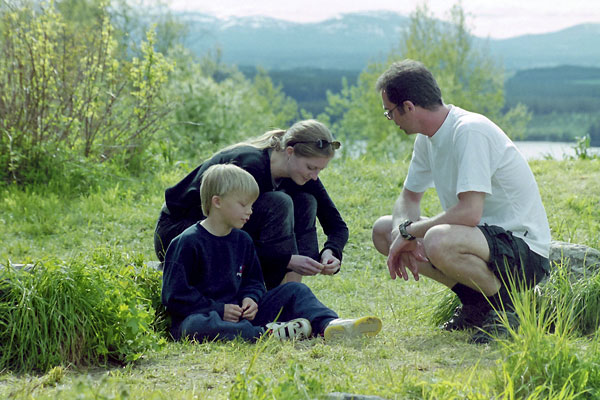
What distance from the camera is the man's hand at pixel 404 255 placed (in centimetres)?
423

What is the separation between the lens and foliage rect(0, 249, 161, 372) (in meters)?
3.42

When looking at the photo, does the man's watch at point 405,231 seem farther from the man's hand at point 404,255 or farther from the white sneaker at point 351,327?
the white sneaker at point 351,327

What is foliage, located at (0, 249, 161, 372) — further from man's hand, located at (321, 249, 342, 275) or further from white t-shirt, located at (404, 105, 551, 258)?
white t-shirt, located at (404, 105, 551, 258)

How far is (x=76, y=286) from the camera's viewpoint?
3.60 meters

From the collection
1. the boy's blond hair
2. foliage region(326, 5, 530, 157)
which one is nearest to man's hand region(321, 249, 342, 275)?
the boy's blond hair

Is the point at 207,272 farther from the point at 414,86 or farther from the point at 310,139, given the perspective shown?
the point at 414,86

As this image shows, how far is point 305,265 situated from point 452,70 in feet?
137

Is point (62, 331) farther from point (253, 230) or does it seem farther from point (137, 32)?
point (137, 32)

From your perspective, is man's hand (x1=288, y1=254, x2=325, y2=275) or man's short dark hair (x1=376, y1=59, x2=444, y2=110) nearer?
man's short dark hair (x1=376, y1=59, x2=444, y2=110)

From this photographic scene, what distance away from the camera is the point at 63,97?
8.95 metres

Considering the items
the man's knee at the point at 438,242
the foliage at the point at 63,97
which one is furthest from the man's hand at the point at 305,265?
the foliage at the point at 63,97

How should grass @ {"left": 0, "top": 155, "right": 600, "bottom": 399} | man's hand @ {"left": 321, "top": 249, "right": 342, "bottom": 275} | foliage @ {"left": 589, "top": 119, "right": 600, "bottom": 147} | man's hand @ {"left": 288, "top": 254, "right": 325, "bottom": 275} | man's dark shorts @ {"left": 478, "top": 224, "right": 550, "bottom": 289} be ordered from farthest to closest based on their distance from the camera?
foliage @ {"left": 589, "top": 119, "right": 600, "bottom": 147}, man's hand @ {"left": 321, "top": 249, "right": 342, "bottom": 275}, man's hand @ {"left": 288, "top": 254, "right": 325, "bottom": 275}, man's dark shorts @ {"left": 478, "top": 224, "right": 550, "bottom": 289}, grass @ {"left": 0, "top": 155, "right": 600, "bottom": 399}

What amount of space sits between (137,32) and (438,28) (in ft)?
66.4

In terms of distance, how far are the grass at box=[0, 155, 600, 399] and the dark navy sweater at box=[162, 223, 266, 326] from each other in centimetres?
26
